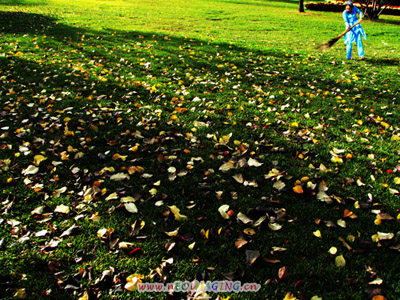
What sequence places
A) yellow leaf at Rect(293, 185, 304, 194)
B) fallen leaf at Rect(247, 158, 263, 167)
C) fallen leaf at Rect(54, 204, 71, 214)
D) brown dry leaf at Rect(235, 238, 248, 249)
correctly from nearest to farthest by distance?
brown dry leaf at Rect(235, 238, 248, 249), fallen leaf at Rect(54, 204, 71, 214), yellow leaf at Rect(293, 185, 304, 194), fallen leaf at Rect(247, 158, 263, 167)

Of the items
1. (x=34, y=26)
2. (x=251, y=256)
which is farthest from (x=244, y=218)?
(x=34, y=26)

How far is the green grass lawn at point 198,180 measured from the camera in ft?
6.62

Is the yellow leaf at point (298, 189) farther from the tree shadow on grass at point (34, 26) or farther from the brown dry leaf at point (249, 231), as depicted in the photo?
the tree shadow on grass at point (34, 26)

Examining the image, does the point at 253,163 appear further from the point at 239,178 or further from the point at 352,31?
the point at 352,31

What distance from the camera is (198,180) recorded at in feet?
9.63

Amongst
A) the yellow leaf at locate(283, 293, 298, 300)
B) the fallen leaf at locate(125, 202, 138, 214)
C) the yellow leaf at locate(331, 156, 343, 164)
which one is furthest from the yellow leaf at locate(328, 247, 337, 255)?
the fallen leaf at locate(125, 202, 138, 214)

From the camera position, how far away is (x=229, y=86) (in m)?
5.67

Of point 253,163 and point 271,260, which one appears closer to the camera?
point 271,260

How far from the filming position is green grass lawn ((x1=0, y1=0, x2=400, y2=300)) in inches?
79.4

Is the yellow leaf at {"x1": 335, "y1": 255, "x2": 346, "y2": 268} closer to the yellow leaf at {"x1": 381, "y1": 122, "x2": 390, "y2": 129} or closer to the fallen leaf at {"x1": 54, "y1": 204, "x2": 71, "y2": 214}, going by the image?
the fallen leaf at {"x1": 54, "y1": 204, "x2": 71, "y2": 214}

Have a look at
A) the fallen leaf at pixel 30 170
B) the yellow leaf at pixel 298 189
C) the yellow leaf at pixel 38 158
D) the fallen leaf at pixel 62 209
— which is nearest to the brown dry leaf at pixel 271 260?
the yellow leaf at pixel 298 189

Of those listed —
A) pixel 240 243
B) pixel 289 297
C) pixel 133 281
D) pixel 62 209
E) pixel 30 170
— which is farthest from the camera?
pixel 30 170

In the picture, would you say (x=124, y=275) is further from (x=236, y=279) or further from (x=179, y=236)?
(x=236, y=279)

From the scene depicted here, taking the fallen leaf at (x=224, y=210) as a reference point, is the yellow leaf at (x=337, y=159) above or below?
above
